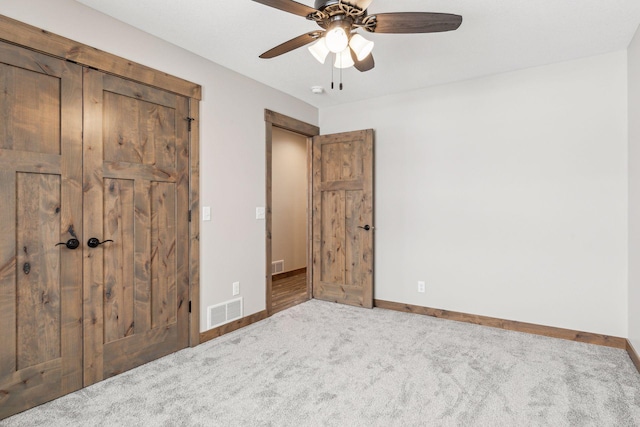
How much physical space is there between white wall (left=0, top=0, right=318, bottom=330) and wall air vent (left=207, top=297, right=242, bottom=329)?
2.4 inches

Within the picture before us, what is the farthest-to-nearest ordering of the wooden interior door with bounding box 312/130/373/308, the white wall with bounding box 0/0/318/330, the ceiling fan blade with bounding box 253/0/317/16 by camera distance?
the wooden interior door with bounding box 312/130/373/308 → the white wall with bounding box 0/0/318/330 → the ceiling fan blade with bounding box 253/0/317/16

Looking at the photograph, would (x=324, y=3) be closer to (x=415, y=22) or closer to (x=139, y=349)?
(x=415, y=22)

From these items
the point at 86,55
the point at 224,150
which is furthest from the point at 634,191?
the point at 86,55

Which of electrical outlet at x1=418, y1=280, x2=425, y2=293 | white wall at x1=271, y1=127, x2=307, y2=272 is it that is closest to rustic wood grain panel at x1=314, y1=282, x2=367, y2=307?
electrical outlet at x1=418, y1=280, x2=425, y2=293

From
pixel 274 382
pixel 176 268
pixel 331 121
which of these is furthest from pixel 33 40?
pixel 331 121

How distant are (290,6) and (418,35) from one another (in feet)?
4.21

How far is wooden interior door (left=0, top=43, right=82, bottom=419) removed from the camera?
6.33 ft

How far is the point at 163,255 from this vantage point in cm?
274

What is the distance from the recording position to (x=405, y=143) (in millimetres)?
3912

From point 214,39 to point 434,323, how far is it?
131 inches

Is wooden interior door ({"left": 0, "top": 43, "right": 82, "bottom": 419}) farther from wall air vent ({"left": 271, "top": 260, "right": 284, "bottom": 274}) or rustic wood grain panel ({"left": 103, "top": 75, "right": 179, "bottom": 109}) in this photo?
wall air vent ({"left": 271, "top": 260, "right": 284, "bottom": 274})

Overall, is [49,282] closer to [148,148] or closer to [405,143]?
[148,148]

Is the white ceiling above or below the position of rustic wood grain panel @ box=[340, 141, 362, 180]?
above

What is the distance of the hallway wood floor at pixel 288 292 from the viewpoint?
13.8 feet
